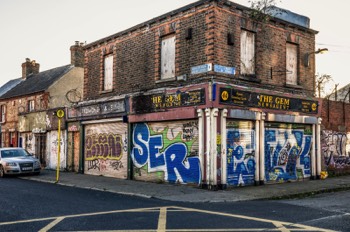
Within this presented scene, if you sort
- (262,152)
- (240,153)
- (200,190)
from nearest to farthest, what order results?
(200,190), (240,153), (262,152)

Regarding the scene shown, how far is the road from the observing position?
24.1 ft

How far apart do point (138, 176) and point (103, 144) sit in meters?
3.25

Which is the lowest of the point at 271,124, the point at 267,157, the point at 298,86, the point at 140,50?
the point at 267,157

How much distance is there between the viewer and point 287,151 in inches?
650

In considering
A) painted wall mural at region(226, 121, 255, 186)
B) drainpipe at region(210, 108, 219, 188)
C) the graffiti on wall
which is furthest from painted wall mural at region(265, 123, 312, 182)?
drainpipe at region(210, 108, 219, 188)

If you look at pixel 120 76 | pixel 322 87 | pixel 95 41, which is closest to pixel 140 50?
pixel 120 76

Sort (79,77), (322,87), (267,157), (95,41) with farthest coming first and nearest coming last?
1. (79,77)
2. (322,87)
3. (95,41)
4. (267,157)

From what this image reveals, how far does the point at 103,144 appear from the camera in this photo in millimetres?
18938

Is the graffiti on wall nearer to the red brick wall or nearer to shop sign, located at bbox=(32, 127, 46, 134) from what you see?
the red brick wall

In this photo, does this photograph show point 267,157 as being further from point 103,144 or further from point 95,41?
point 95,41

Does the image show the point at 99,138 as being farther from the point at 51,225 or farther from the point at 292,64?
the point at 51,225

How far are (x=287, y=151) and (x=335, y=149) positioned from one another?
4.71 metres

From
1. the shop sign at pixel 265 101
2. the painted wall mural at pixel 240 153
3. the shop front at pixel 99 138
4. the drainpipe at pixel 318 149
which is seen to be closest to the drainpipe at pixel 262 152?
the painted wall mural at pixel 240 153

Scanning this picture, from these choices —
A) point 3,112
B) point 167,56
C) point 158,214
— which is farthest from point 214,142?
point 3,112
